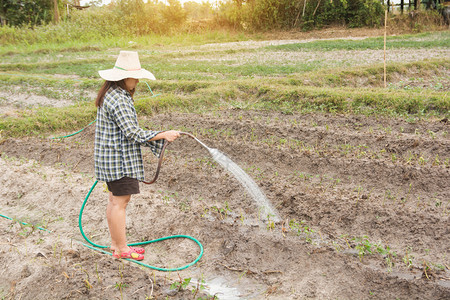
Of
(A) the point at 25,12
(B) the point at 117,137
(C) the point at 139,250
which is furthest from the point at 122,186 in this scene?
(A) the point at 25,12

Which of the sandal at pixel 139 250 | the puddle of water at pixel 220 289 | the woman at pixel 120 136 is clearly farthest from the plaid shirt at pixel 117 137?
the puddle of water at pixel 220 289

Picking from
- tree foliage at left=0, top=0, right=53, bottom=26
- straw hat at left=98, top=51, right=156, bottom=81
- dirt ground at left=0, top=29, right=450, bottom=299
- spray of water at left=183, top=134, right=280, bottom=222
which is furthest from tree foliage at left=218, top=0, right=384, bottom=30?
straw hat at left=98, top=51, right=156, bottom=81

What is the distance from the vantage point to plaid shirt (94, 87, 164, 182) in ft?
10.1

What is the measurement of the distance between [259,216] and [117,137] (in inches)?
68.6

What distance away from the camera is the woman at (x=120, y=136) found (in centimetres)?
310

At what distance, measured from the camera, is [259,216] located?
4176mm

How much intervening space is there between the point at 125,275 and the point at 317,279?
1527mm

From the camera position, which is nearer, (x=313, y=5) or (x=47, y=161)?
(x=47, y=161)

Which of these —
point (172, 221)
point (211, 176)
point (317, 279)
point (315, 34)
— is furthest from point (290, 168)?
point (315, 34)

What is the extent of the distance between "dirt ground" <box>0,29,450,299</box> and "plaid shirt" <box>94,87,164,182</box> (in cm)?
78

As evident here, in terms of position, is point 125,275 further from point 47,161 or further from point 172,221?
point 47,161

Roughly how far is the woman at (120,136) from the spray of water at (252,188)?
76 centimetres

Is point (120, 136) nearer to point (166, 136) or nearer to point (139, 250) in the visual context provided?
point (166, 136)

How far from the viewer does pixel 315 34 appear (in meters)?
21.4
